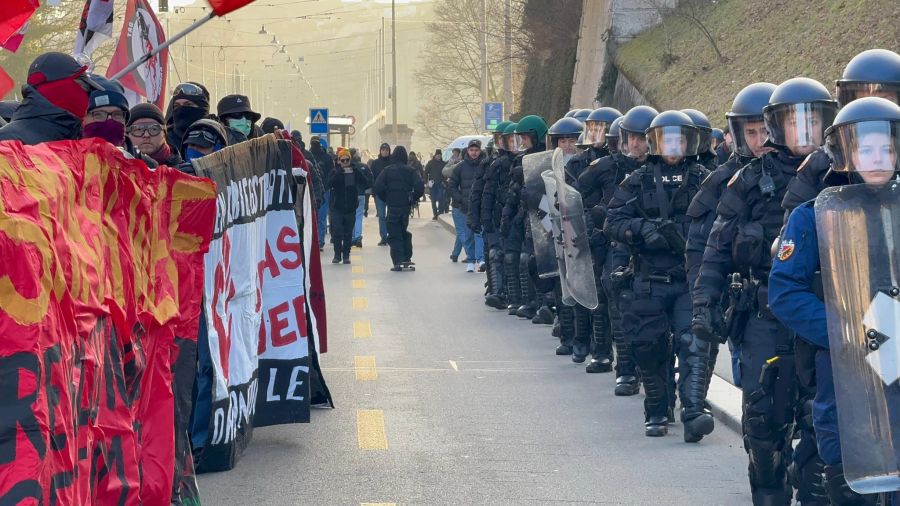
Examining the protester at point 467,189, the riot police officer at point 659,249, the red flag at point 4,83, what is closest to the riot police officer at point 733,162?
the riot police officer at point 659,249

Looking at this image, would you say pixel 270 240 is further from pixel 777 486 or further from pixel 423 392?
pixel 777 486


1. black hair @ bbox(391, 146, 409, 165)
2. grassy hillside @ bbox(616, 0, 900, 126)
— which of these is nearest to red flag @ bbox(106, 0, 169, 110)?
black hair @ bbox(391, 146, 409, 165)

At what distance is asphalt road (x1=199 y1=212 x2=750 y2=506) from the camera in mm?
7441

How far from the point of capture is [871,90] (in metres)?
6.66

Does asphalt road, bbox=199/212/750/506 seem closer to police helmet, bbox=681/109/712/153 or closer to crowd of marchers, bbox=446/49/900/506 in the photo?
crowd of marchers, bbox=446/49/900/506

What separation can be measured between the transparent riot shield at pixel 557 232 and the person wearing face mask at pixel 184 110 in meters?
3.69

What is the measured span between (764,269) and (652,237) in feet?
7.75

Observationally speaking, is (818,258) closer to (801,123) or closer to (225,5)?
(801,123)

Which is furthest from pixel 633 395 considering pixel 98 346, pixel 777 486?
pixel 98 346

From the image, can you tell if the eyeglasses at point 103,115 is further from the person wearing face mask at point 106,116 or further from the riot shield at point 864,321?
the riot shield at point 864,321

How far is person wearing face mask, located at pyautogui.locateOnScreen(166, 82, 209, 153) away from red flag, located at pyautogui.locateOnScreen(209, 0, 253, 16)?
156 centimetres

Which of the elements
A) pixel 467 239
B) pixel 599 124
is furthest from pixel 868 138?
pixel 467 239

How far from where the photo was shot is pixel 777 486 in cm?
655

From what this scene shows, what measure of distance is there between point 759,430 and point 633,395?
4.27 meters
